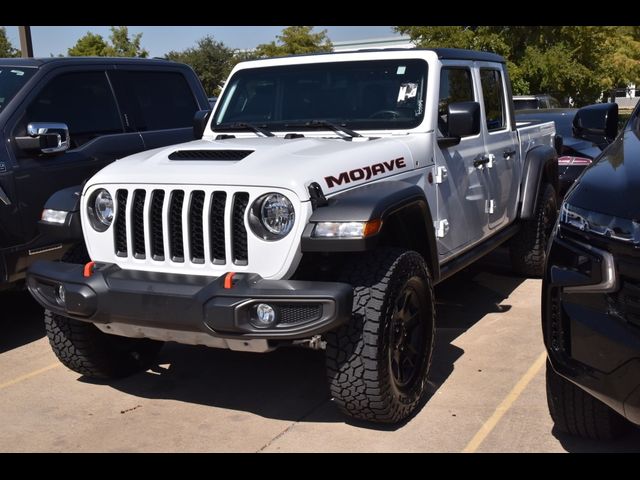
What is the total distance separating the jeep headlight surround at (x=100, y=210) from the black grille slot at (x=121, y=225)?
2.6 inches

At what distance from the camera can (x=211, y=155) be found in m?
3.93

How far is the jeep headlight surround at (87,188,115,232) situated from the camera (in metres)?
3.90

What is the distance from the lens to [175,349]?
519 cm

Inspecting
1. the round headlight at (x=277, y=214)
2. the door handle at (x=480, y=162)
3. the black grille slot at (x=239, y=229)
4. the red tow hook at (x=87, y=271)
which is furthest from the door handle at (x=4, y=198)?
the door handle at (x=480, y=162)

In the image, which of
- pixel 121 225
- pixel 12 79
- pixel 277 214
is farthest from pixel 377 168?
pixel 12 79

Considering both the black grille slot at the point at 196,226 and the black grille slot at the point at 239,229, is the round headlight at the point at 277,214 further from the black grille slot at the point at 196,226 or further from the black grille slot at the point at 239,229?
the black grille slot at the point at 196,226

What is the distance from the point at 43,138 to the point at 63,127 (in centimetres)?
16

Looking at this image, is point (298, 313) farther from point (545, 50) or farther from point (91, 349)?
point (545, 50)

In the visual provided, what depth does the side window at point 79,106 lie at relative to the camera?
218 inches

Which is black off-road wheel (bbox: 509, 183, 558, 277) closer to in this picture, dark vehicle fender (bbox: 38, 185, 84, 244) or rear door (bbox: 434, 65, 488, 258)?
rear door (bbox: 434, 65, 488, 258)

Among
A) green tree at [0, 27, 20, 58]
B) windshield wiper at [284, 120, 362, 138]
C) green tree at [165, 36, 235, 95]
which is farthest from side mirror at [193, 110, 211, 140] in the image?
green tree at [165, 36, 235, 95]

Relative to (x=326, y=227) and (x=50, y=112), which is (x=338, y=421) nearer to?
(x=326, y=227)

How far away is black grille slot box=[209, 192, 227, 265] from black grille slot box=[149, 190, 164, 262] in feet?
0.99
